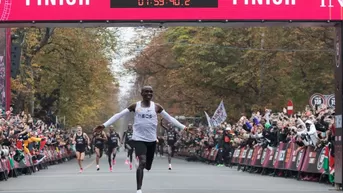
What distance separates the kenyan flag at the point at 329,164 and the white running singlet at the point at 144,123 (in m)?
7.68

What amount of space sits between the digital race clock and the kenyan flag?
21.2ft

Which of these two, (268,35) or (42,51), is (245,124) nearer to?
(268,35)

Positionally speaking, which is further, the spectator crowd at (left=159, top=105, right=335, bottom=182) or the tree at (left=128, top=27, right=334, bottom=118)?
the tree at (left=128, top=27, right=334, bottom=118)

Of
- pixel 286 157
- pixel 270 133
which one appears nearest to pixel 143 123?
pixel 286 157

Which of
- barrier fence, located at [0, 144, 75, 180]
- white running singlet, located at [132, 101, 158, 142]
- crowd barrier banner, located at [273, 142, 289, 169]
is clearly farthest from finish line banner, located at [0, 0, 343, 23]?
crowd barrier banner, located at [273, 142, 289, 169]

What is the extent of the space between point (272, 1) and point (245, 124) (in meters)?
16.4

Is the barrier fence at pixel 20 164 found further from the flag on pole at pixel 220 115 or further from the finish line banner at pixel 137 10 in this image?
the flag on pole at pixel 220 115

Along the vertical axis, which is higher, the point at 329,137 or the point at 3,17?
the point at 3,17

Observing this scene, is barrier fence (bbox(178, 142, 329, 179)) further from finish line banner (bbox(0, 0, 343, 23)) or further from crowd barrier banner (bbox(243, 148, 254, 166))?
finish line banner (bbox(0, 0, 343, 23))

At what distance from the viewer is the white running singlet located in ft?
46.4

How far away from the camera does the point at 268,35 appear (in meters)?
45.7

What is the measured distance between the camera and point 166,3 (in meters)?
16.0

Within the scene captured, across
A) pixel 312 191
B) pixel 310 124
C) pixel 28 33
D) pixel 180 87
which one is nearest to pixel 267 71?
pixel 180 87

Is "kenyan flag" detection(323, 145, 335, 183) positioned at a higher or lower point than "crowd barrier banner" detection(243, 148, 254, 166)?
higher
